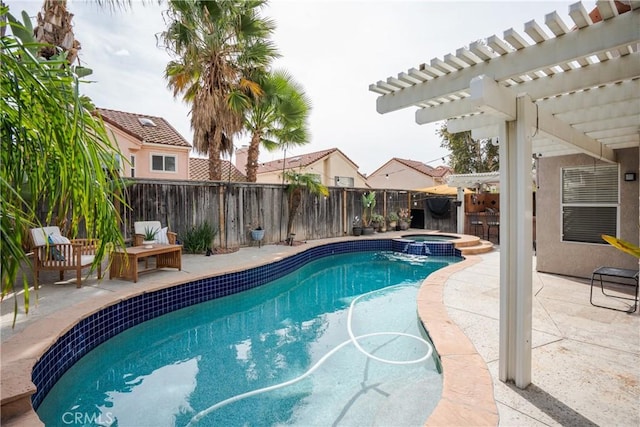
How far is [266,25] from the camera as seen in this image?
9.18 m

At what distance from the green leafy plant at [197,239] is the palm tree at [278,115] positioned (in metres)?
3.13

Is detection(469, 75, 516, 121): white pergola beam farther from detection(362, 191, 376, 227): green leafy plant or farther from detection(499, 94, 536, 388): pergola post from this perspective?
detection(362, 191, 376, 227): green leafy plant

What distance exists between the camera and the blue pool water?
2.75m

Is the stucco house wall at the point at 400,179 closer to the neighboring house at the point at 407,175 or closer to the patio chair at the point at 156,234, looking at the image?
the neighboring house at the point at 407,175

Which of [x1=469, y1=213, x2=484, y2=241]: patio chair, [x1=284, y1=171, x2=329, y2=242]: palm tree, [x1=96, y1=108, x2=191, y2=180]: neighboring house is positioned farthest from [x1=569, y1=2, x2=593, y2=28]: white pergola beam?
[x1=96, y1=108, x2=191, y2=180]: neighboring house

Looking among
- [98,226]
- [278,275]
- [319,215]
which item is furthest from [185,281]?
[319,215]

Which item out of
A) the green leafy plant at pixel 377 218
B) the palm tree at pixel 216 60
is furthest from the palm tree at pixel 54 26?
the green leafy plant at pixel 377 218

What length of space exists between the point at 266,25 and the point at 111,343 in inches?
346

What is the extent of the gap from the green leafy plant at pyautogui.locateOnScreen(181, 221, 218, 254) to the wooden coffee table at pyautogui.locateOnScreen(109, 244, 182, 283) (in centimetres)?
195

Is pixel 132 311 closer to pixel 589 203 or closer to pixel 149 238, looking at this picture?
pixel 149 238

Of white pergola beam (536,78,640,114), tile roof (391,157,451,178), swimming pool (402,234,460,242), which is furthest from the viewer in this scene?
tile roof (391,157,451,178)

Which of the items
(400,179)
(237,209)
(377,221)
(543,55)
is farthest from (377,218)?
(400,179)

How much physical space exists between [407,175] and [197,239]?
20883 millimetres

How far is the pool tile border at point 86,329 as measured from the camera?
243cm
